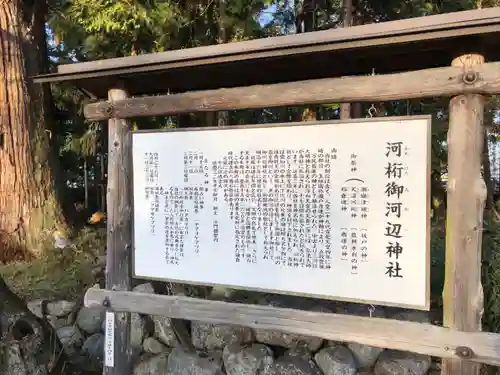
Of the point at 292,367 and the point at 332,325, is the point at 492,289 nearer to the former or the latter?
the point at 332,325

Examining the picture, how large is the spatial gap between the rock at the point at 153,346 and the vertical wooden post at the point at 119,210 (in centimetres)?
52

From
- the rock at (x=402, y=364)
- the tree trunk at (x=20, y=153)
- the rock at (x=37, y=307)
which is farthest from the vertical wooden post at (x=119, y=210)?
the tree trunk at (x=20, y=153)

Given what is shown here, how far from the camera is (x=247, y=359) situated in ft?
12.9

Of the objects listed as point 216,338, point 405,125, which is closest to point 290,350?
point 216,338

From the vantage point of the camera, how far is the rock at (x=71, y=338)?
4980 millimetres

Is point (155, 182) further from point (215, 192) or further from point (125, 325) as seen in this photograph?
point (125, 325)

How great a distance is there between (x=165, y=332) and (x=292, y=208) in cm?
192

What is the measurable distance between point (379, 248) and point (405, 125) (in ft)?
2.52

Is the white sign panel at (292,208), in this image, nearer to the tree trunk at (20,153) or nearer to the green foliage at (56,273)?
the green foliage at (56,273)

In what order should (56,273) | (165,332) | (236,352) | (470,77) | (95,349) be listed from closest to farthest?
(470,77), (236,352), (165,332), (95,349), (56,273)

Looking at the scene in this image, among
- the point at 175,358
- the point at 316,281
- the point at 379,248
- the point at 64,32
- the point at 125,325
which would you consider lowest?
the point at 175,358

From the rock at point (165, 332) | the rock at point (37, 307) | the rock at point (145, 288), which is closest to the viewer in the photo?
the rock at point (165, 332)

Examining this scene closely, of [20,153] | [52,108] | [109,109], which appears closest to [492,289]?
[109,109]

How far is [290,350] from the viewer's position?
393 cm
